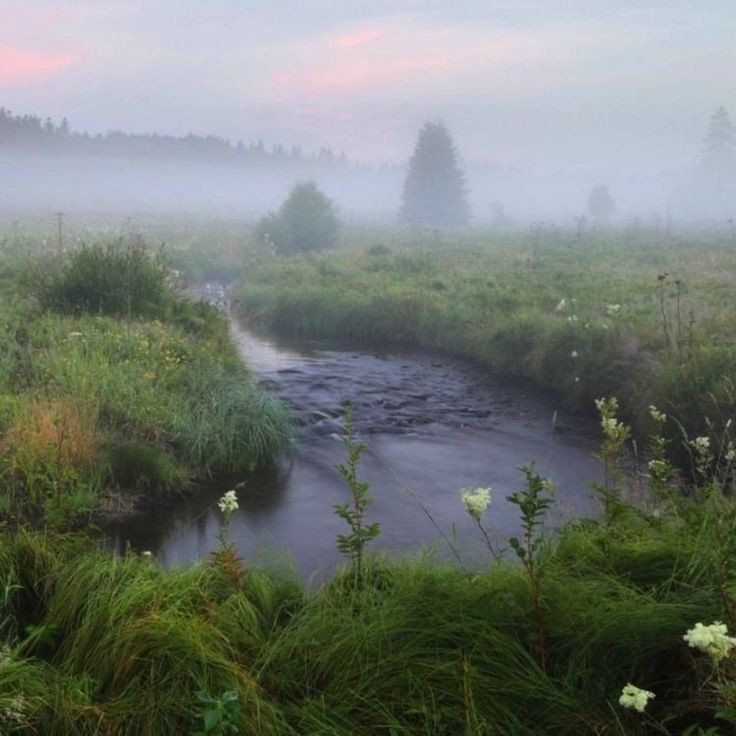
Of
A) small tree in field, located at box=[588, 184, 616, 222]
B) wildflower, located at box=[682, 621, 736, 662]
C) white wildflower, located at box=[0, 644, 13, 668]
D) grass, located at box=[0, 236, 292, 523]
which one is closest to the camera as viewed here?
wildflower, located at box=[682, 621, 736, 662]

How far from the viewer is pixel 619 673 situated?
4098 mm

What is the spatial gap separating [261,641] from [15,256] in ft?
67.8

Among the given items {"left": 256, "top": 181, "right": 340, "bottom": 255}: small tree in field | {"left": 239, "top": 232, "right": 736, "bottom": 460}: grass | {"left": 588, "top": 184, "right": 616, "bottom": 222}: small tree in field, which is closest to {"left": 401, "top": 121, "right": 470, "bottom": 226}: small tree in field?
{"left": 588, "top": 184, "right": 616, "bottom": 222}: small tree in field

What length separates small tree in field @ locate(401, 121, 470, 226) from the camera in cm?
6719

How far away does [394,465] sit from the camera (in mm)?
10664

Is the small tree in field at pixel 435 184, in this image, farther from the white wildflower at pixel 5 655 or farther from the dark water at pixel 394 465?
the white wildflower at pixel 5 655

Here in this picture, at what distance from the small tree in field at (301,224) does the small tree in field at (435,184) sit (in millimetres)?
29869

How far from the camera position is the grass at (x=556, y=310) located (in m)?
12.0

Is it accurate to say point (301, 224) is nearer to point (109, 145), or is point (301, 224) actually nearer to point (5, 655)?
point (5, 655)

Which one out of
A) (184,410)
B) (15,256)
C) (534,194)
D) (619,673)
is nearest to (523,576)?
(619,673)

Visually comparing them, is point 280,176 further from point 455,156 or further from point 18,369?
point 18,369

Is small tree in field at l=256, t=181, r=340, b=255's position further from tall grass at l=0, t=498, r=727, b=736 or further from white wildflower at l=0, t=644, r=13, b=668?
white wildflower at l=0, t=644, r=13, b=668

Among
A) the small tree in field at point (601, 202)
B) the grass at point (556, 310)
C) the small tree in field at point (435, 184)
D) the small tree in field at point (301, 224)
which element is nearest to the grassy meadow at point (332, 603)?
the grass at point (556, 310)

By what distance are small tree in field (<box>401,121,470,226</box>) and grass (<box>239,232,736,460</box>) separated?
32807mm
